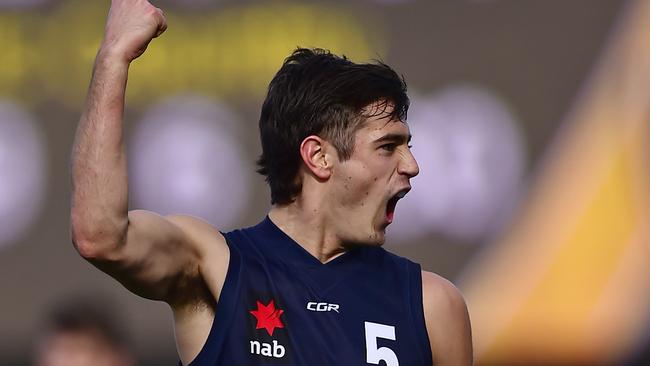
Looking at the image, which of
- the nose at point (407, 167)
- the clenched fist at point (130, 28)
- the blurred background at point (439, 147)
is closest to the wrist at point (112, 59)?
the clenched fist at point (130, 28)

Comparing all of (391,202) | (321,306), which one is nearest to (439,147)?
(391,202)

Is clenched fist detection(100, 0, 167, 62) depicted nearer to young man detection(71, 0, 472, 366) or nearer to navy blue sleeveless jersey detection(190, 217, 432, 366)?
young man detection(71, 0, 472, 366)

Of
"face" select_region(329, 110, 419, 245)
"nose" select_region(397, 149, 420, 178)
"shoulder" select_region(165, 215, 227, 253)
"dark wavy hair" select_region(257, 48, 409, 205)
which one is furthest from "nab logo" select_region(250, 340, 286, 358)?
"nose" select_region(397, 149, 420, 178)

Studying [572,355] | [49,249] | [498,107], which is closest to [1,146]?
[49,249]

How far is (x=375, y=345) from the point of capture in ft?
13.8

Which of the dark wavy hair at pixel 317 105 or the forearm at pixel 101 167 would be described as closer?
the forearm at pixel 101 167

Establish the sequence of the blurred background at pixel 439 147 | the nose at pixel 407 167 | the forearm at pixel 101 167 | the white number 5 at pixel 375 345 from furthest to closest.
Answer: the blurred background at pixel 439 147, the nose at pixel 407 167, the white number 5 at pixel 375 345, the forearm at pixel 101 167

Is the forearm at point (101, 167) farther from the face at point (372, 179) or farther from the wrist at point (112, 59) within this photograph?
the face at point (372, 179)

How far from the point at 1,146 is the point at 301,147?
11.0ft

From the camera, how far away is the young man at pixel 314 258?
13.4 feet

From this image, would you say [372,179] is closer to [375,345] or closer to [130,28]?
[375,345]

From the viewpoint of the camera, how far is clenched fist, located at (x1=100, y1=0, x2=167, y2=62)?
12.3 feet

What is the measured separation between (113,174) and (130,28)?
1.35 feet

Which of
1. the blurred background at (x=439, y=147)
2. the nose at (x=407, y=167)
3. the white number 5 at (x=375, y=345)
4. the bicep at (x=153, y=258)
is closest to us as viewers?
the bicep at (x=153, y=258)
